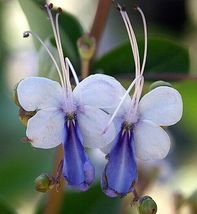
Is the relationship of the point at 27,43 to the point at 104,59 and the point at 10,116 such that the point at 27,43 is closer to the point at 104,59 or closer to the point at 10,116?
the point at 10,116

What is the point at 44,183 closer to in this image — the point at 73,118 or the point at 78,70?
the point at 73,118

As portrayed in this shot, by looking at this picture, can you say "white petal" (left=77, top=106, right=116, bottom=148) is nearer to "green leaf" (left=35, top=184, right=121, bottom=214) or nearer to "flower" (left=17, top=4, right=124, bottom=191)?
"flower" (left=17, top=4, right=124, bottom=191)

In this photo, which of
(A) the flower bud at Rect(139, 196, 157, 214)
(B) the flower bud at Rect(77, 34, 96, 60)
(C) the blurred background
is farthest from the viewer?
(C) the blurred background

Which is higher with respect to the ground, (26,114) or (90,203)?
(26,114)

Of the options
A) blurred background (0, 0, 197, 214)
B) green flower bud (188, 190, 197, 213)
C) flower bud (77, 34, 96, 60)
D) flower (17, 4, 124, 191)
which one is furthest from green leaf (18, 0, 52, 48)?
green flower bud (188, 190, 197, 213)

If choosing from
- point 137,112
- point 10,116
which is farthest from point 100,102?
point 10,116

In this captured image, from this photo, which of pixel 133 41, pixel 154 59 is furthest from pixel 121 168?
pixel 154 59
